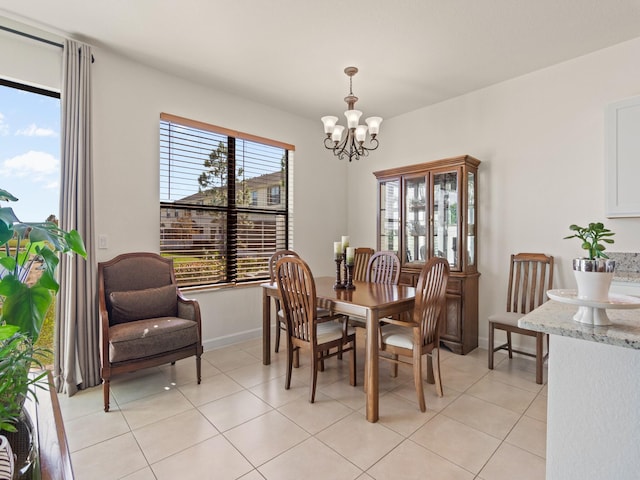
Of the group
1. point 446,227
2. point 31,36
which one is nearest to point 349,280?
point 446,227

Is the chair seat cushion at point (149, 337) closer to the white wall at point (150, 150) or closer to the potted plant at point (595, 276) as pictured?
the white wall at point (150, 150)

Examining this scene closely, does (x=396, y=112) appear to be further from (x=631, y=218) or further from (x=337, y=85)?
(x=631, y=218)

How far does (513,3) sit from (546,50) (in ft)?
2.79

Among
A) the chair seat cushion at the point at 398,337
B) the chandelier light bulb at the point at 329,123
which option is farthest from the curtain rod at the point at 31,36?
the chair seat cushion at the point at 398,337

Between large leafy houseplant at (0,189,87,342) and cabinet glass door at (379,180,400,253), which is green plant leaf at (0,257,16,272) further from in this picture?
cabinet glass door at (379,180,400,253)

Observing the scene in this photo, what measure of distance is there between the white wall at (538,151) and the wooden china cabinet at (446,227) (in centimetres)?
19

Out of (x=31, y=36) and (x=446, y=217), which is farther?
(x=446, y=217)

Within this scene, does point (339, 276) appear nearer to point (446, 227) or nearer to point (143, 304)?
point (446, 227)

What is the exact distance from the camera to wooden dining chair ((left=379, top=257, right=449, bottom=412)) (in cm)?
227

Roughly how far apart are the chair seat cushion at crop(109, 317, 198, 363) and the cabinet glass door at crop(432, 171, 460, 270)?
2566 mm

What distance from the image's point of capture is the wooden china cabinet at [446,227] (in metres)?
3.38

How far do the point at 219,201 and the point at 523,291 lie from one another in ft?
10.5

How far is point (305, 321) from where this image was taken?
2.48m

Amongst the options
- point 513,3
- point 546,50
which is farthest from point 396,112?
point 513,3
